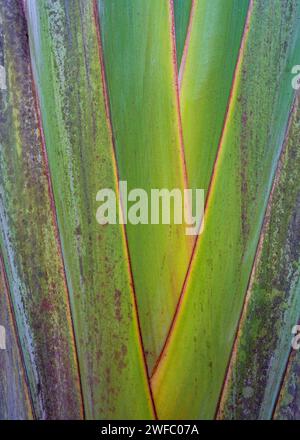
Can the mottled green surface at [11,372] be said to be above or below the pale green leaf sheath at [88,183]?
below

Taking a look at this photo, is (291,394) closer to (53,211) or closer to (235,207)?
(235,207)

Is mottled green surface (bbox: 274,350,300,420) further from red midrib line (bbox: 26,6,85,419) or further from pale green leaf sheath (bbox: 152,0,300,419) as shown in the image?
red midrib line (bbox: 26,6,85,419)

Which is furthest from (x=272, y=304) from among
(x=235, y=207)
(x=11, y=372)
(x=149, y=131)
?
(x=11, y=372)

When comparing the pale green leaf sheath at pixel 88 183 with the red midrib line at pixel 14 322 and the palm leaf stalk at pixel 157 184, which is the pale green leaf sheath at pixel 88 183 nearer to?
the palm leaf stalk at pixel 157 184

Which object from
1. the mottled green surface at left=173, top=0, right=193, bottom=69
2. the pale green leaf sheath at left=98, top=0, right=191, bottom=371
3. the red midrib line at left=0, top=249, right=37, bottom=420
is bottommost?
the red midrib line at left=0, top=249, right=37, bottom=420

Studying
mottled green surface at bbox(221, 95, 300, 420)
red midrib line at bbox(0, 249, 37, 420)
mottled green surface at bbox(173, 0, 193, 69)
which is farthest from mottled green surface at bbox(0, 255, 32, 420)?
mottled green surface at bbox(173, 0, 193, 69)

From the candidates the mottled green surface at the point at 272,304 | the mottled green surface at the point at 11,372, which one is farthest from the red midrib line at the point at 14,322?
the mottled green surface at the point at 272,304
